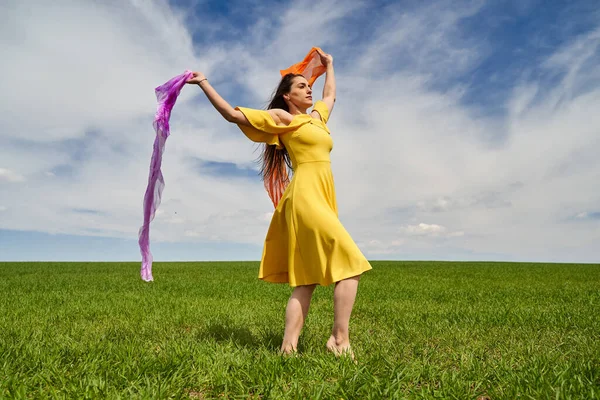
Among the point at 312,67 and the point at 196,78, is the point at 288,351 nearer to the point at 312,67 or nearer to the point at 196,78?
the point at 196,78

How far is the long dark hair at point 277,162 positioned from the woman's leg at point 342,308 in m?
1.38

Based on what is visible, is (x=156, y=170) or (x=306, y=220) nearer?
(x=306, y=220)

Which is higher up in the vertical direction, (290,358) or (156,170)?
(156,170)

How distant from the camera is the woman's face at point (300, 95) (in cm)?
459

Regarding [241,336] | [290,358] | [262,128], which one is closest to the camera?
[290,358]

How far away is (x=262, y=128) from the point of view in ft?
13.9

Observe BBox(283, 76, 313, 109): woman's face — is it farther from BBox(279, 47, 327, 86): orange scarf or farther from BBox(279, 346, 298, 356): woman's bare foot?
BBox(279, 346, 298, 356): woman's bare foot

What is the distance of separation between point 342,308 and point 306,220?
791mm

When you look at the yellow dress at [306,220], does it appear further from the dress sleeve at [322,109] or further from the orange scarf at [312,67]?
the orange scarf at [312,67]

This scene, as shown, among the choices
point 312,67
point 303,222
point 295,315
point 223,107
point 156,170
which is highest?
point 312,67

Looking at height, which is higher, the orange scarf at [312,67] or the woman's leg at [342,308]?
the orange scarf at [312,67]

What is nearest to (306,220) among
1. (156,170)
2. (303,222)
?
(303,222)

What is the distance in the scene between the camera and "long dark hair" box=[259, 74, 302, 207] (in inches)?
186

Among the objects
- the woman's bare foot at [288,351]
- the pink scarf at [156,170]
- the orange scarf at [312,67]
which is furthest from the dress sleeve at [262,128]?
the woman's bare foot at [288,351]
